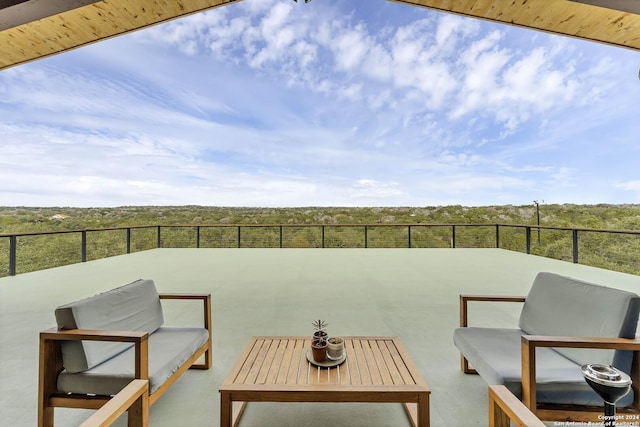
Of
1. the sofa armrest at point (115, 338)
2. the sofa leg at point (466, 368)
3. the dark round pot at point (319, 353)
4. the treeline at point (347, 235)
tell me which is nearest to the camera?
the sofa armrest at point (115, 338)

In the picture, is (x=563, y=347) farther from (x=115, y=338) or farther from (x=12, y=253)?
(x=12, y=253)

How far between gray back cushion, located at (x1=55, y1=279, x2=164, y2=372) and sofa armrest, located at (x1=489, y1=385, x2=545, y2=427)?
194 cm

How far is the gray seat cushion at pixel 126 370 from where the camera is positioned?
139 centimetres

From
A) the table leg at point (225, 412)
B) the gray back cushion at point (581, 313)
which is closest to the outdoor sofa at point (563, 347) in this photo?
the gray back cushion at point (581, 313)

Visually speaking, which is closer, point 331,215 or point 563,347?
point 563,347

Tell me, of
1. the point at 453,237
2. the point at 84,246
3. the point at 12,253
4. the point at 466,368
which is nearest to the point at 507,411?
the point at 466,368

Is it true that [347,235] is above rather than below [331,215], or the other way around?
below

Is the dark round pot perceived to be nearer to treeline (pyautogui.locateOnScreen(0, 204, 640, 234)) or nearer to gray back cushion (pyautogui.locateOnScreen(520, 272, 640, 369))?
gray back cushion (pyautogui.locateOnScreen(520, 272, 640, 369))

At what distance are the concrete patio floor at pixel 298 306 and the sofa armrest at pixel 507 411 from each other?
609 millimetres

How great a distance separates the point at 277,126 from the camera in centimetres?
986

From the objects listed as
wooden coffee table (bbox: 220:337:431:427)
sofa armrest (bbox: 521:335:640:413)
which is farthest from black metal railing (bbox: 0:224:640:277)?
wooden coffee table (bbox: 220:337:431:427)

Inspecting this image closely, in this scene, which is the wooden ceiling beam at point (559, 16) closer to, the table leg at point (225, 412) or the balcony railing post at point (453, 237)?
the table leg at point (225, 412)

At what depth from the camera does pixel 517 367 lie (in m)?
1.46

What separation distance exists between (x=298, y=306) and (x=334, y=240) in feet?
22.4
